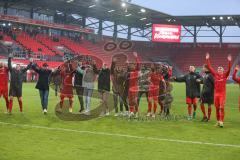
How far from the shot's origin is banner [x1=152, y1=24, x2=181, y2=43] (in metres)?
73.8

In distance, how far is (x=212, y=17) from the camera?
71.2 meters

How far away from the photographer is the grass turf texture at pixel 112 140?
30.9 ft

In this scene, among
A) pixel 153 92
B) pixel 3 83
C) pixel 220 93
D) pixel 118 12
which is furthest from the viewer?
pixel 118 12

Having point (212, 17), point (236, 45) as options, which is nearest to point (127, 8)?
point (212, 17)

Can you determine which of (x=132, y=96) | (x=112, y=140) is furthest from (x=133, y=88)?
(x=112, y=140)

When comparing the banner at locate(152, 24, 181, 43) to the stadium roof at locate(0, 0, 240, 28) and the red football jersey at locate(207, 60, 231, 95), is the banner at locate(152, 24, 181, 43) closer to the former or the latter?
the stadium roof at locate(0, 0, 240, 28)

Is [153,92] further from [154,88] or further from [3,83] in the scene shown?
[3,83]

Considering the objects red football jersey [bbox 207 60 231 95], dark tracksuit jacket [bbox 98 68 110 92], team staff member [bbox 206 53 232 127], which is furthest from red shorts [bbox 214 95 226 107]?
dark tracksuit jacket [bbox 98 68 110 92]

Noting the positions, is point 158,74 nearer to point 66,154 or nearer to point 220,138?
point 220,138

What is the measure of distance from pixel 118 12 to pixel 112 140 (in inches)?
2240

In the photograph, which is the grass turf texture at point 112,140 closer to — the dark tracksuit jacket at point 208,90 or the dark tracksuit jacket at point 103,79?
the dark tracksuit jacket at point 208,90

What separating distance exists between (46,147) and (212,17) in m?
64.9

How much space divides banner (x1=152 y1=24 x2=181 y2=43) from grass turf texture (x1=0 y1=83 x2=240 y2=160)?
58.8 meters

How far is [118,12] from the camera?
66812 mm
